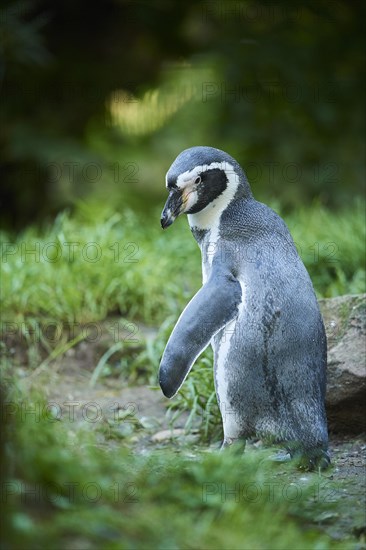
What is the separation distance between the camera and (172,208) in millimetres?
3590

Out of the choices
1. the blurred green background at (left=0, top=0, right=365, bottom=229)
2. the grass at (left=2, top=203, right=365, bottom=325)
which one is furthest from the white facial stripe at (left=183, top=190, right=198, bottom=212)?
the blurred green background at (left=0, top=0, right=365, bottom=229)

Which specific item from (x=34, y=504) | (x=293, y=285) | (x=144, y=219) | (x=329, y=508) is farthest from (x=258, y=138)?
(x=34, y=504)

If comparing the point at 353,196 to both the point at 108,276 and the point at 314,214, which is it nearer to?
the point at 314,214

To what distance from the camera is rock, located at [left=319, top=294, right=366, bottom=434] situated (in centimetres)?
396

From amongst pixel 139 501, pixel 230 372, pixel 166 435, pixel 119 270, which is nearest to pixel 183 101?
pixel 119 270

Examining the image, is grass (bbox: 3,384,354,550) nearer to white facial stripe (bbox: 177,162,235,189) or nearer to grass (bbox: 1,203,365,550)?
grass (bbox: 1,203,365,550)

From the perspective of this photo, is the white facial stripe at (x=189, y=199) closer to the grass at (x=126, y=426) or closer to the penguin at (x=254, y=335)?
the penguin at (x=254, y=335)

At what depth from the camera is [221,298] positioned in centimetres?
341

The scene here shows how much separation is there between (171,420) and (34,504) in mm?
2008

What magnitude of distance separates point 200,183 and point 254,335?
642 mm

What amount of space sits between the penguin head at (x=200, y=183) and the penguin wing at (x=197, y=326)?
1.10 ft

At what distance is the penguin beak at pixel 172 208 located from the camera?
3.58 m

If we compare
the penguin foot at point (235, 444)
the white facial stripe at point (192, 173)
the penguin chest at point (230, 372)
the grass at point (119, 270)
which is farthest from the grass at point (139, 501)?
the grass at point (119, 270)

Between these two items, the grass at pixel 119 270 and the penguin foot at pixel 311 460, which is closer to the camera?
the penguin foot at pixel 311 460
